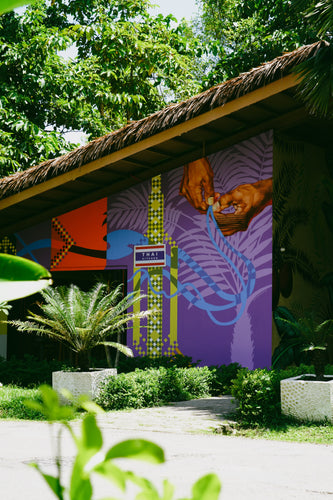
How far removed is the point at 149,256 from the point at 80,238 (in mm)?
1762

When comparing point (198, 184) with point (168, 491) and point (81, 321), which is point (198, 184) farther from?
point (168, 491)

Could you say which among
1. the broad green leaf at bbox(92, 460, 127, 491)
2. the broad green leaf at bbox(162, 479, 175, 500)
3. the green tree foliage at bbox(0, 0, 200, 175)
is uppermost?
the green tree foliage at bbox(0, 0, 200, 175)

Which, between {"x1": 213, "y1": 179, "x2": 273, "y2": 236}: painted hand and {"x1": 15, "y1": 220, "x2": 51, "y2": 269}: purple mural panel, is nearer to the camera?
{"x1": 213, "y1": 179, "x2": 273, "y2": 236}: painted hand

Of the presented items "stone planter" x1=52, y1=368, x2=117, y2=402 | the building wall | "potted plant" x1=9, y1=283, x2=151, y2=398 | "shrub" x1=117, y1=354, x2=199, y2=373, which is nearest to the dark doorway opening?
"shrub" x1=117, y1=354, x2=199, y2=373

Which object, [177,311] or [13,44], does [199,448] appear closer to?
[177,311]

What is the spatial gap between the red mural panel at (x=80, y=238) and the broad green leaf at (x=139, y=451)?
41.5 feet

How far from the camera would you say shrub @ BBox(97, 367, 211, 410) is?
363 inches

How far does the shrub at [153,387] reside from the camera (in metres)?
9.21

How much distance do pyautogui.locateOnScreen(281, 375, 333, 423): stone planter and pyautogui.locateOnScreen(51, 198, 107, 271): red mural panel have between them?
608 cm

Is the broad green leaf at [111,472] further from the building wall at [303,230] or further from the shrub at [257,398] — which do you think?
the building wall at [303,230]

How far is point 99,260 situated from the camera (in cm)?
1328

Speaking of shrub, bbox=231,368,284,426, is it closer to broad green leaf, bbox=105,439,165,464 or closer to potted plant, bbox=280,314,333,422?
potted plant, bbox=280,314,333,422

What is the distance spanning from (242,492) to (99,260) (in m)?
8.80

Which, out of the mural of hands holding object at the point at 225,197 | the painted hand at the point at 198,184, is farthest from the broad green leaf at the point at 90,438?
the painted hand at the point at 198,184
